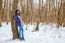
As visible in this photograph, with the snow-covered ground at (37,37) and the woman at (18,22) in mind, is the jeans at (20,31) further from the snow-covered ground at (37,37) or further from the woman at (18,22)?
the snow-covered ground at (37,37)

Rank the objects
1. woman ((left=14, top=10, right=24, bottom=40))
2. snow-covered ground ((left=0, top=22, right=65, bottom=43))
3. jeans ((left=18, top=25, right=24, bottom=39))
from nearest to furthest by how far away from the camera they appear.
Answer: woman ((left=14, top=10, right=24, bottom=40)) → jeans ((left=18, top=25, right=24, bottom=39)) → snow-covered ground ((left=0, top=22, right=65, bottom=43))

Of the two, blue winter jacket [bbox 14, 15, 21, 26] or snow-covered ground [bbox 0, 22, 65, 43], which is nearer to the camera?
blue winter jacket [bbox 14, 15, 21, 26]

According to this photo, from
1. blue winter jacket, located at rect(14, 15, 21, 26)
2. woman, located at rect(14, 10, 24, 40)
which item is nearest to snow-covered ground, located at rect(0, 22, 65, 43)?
woman, located at rect(14, 10, 24, 40)

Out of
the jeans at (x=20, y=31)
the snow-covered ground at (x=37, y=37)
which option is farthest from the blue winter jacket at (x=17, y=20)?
the snow-covered ground at (x=37, y=37)

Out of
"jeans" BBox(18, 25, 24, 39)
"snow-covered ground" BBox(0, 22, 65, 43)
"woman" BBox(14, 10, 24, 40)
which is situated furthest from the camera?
"snow-covered ground" BBox(0, 22, 65, 43)

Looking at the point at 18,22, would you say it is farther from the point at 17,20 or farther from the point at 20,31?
the point at 20,31

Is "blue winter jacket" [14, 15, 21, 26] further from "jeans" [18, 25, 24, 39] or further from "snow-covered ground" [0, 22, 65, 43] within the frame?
"snow-covered ground" [0, 22, 65, 43]

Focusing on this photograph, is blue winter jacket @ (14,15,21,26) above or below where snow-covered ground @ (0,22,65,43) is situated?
above

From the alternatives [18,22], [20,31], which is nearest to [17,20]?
[18,22]

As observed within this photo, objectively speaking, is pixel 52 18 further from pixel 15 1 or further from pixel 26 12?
pixel 15 1

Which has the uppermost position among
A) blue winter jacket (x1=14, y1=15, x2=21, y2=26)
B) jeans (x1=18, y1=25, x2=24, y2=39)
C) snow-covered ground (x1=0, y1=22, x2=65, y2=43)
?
blue winter jacket (x1=14, y1=15, x2=21, y2=26)

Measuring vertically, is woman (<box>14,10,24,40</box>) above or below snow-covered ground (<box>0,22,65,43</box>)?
above

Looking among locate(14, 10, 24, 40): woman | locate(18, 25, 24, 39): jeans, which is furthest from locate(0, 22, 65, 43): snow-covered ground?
locate(14, 10, 24, 40): woman

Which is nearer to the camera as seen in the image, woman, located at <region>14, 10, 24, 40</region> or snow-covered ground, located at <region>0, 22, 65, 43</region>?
woman, located at <region>14, 10, 24, 40</region>
